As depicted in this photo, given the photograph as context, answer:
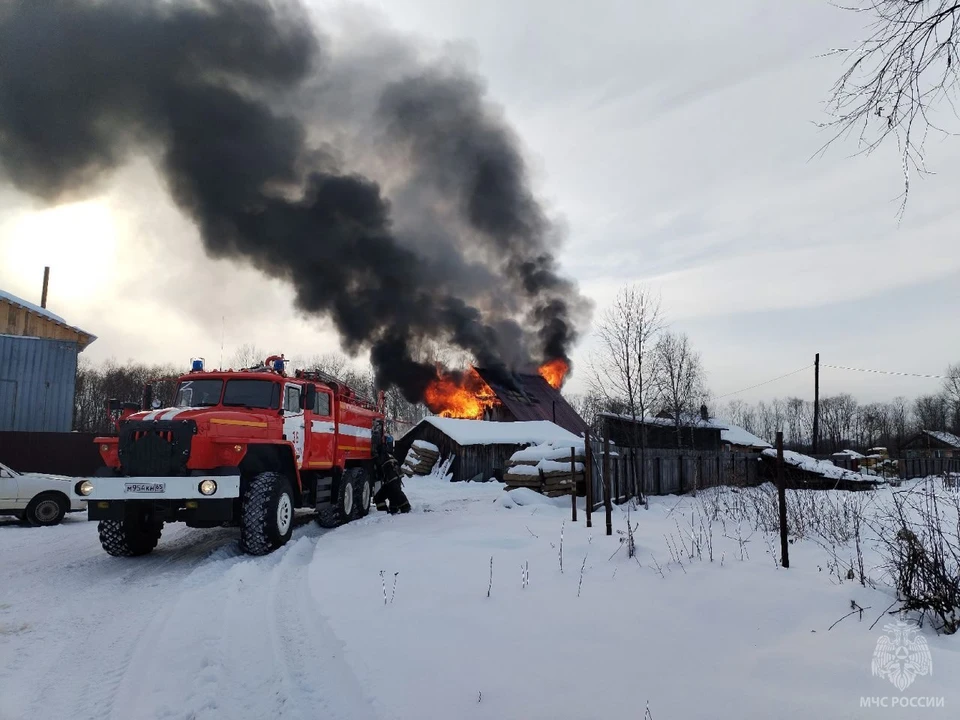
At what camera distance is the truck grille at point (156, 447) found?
772cm

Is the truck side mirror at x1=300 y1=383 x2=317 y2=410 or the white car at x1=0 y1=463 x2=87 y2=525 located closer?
the truck side mirror at x1=300 y1=383 x2=317 y2=410

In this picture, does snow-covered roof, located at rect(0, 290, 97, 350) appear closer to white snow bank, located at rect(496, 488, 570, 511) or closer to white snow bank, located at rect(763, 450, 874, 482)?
white snow bank, located at rect(496, 488, 570, 511)

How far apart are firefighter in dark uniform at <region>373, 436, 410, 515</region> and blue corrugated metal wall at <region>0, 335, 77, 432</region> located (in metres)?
15.2

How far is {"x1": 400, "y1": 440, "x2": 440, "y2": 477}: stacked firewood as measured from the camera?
28031 millimetres

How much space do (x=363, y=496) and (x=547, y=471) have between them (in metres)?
4.72

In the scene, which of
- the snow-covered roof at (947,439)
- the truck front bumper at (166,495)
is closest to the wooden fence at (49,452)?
the truck front bumper at (166,495)

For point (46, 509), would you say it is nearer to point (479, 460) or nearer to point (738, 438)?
point (479, 460)

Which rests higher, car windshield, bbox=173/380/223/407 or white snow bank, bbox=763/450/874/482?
car windshield, bbox=173/380/223/407

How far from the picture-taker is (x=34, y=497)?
11.9 m

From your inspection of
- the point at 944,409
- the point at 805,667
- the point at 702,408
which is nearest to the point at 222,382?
the point at 805,667

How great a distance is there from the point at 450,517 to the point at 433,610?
7279 millimetres

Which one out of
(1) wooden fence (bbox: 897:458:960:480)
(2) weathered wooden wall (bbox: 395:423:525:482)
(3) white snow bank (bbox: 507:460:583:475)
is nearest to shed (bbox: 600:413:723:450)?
(2) weathered wooden wall (bbox: 395:423:525:482)

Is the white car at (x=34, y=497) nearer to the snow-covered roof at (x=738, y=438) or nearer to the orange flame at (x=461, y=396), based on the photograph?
the orange flame at (x=461, y=396)

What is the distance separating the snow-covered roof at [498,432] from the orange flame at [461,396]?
541 centimetres
